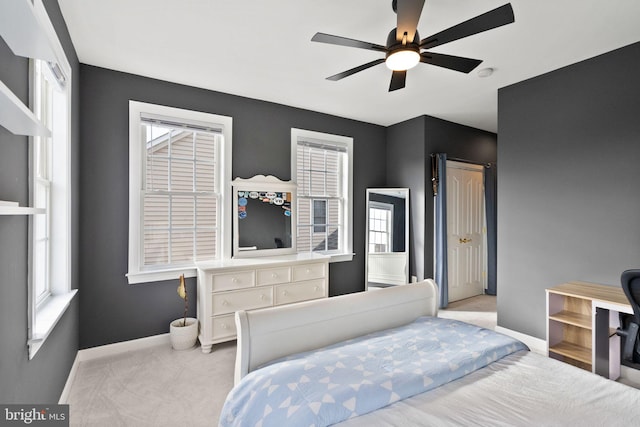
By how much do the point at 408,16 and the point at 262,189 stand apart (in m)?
2.45

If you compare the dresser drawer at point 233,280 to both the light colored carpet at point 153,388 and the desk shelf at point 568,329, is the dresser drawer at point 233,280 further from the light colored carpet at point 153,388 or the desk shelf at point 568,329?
the desk shelf at point 568,329

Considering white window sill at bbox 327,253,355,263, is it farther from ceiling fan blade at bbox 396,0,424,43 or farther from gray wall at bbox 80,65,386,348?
ceiling fan blade at bbox 396,0,424,43

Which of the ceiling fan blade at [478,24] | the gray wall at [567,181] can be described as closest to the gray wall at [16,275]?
the ceiling fan blade at [478,24]

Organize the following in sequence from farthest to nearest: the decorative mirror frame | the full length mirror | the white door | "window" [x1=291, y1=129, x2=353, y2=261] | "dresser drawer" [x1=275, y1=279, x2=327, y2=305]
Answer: the white door < the full length mirror < "window" [x1=291, y1=129, x2=353, y2=261] < the decorative mirror frame < "dresser drawer" [x1=275, y1=279, x2=327, y2=305]

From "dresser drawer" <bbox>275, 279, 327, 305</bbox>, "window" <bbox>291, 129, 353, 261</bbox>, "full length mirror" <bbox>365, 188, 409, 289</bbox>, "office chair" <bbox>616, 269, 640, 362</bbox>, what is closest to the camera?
"office chair" <bbox>616, 269, 640, 362</bbox>

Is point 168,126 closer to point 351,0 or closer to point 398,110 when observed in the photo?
point 351,0

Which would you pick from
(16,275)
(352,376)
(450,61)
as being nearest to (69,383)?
(16,275)

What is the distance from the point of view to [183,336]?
2.95m

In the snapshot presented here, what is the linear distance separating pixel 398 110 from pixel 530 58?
1620 millimetres

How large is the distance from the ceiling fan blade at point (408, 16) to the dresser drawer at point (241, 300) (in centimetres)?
254

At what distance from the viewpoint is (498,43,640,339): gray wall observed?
2.54m

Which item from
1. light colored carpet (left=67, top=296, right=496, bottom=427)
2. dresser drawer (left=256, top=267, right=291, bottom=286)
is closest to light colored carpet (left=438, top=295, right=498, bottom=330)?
dresser drawer (left=256, top=267, right=291, bottom=286)

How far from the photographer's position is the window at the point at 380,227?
14.9 ft

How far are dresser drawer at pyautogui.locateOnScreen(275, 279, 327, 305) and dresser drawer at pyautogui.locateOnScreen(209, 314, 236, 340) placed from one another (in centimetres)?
51
